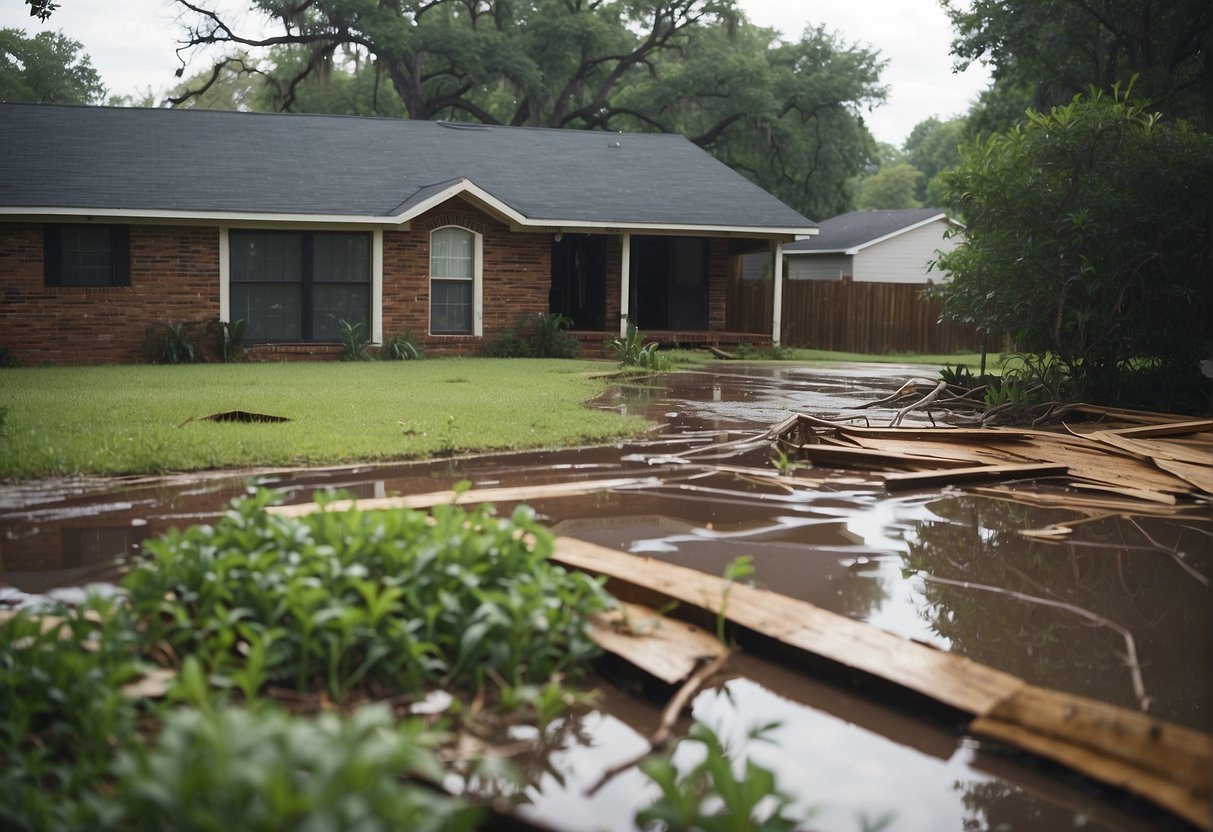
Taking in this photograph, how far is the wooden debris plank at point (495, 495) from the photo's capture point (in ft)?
24.7

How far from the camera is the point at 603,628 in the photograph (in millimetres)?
5195

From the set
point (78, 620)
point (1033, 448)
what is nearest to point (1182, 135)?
point (1033, 448)

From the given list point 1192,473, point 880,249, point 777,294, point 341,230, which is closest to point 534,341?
point 341,230

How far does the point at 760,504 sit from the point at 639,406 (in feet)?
21.2

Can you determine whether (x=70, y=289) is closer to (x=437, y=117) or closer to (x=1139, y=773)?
(x=1139, y=773)

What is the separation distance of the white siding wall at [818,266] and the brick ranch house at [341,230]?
→ 36.5 feet

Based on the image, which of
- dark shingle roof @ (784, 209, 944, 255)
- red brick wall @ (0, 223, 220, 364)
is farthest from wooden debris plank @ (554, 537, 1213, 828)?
dark shingle roof @ (784, 209, 944, 255)

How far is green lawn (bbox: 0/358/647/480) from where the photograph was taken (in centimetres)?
984

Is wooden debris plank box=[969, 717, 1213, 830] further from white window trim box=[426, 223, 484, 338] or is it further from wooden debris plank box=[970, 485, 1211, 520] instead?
white window trim box=[426, 223, 484, 338]

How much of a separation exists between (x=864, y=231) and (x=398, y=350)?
21.6m

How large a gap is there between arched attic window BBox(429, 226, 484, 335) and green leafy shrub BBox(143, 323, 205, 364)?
4.76 meters

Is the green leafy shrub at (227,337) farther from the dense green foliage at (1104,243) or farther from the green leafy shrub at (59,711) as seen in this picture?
the green leafy shrub at (59,711)

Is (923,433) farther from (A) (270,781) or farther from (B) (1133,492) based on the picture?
(A) (270,781)

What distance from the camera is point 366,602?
4680 mm
